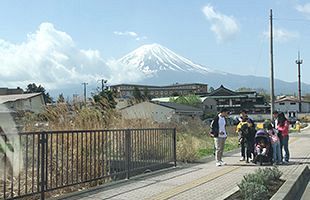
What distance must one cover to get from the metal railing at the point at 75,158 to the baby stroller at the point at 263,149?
2.79m

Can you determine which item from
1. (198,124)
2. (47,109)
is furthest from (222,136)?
(198,124)

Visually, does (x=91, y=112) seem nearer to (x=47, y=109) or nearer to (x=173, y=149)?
(x=47, y=109)

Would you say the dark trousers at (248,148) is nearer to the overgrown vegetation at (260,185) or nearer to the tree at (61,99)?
the overgrown vegetation at (260,185)

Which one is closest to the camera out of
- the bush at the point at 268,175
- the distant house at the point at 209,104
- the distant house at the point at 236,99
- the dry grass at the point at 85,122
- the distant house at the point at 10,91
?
the bush at the point at 268,175

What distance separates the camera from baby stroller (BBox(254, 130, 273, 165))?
15.8m

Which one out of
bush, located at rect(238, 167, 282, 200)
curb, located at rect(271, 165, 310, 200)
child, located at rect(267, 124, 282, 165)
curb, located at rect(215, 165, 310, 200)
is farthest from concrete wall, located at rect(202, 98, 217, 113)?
bush, located at rect(238, 167, 282, 200)

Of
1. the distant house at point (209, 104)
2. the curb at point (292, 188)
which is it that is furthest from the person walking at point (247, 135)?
the distant house at point (209, 104)

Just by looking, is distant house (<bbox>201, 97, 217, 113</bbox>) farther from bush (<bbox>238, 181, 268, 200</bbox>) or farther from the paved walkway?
bush (<bbox>238, 181, 268, 200</bbox>)

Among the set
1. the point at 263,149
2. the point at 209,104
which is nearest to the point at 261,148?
the point at 263,149

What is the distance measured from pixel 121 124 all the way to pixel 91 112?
1.79 m

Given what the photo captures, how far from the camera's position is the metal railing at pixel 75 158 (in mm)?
8383

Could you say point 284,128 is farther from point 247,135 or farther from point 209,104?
point 209,104

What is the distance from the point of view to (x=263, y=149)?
15.8 meters

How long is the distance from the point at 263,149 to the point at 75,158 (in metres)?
7.44
